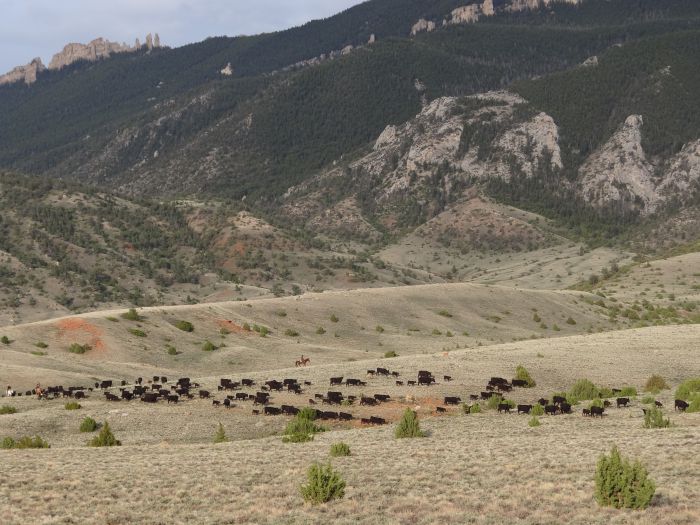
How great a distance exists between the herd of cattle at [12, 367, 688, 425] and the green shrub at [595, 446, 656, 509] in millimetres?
13267

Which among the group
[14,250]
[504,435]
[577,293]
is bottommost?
[504,435]

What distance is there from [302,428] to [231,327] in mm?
36021

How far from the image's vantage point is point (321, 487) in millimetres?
18438

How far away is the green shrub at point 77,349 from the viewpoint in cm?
5359

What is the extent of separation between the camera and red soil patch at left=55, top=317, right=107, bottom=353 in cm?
5522

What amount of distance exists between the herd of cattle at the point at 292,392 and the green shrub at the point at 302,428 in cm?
51

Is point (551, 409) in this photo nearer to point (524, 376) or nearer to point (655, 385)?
point (524, 376)

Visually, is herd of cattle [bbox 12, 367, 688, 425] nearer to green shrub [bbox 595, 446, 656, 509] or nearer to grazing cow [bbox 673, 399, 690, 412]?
grazing cow [bbox 673, 399, 690, 412]

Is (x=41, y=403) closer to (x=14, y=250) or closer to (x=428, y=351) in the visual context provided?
(x=428, y=351)

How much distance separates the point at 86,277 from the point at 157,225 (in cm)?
3552

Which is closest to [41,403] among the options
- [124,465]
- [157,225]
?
[124,465]

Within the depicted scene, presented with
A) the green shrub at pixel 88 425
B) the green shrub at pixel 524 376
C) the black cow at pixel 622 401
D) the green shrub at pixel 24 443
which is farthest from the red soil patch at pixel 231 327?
the black cow at pixel 622 401

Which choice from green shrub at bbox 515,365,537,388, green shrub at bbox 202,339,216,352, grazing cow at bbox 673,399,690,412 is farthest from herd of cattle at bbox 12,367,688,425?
green shrub at bbox 202,339,216,352

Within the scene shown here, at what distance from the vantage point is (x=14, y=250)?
384 feet
